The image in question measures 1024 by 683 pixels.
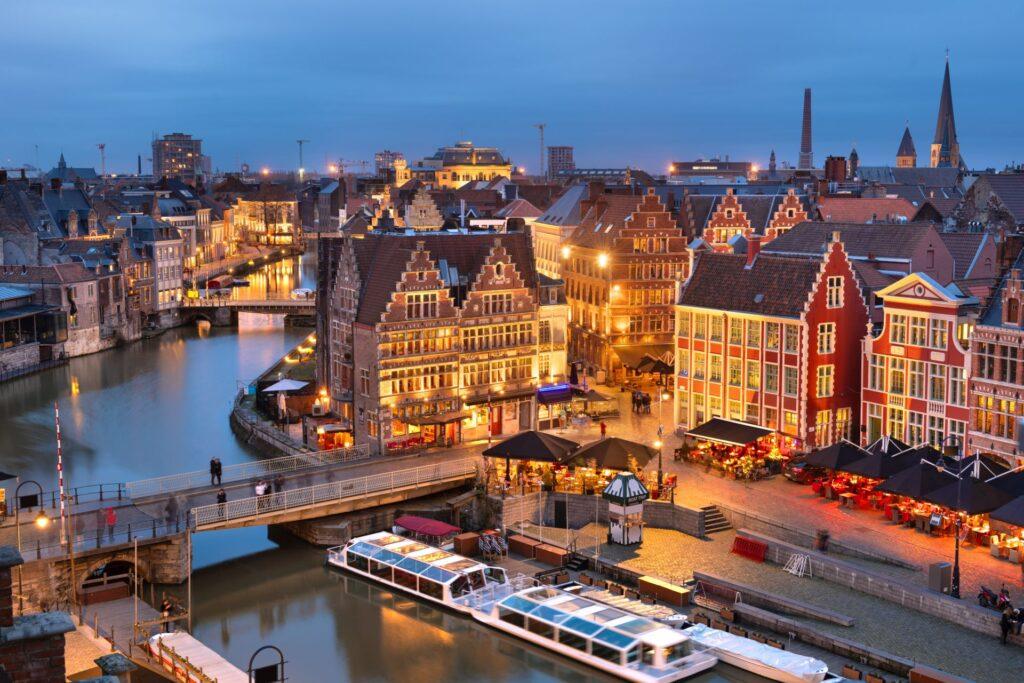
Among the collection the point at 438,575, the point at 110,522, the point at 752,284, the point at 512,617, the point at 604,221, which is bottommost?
the point at 512,617

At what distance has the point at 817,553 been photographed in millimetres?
35344

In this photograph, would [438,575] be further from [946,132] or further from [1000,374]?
[946,132]

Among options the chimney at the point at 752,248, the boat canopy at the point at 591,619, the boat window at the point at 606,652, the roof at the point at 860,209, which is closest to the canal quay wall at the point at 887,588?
the boat canopy at the point at 591,619

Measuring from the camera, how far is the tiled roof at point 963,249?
49312 mm

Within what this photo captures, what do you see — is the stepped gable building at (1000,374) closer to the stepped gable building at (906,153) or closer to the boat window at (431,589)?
the boat window at (431,589)

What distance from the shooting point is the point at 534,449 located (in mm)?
41812

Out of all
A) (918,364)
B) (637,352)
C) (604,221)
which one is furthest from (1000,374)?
(604,221)

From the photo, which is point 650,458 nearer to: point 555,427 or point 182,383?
point 555,427

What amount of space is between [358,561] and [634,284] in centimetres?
2921

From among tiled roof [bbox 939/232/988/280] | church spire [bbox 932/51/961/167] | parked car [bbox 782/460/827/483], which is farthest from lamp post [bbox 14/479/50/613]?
church spire [bbox 932/51/961/167]

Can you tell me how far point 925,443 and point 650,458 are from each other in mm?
9617

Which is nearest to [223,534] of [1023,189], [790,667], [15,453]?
[15,453]

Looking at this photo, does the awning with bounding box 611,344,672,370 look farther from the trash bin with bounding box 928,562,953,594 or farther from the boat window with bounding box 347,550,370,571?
the trash bin with bounding box 928,562,953,594

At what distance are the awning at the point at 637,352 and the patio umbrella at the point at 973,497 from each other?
27.4m
